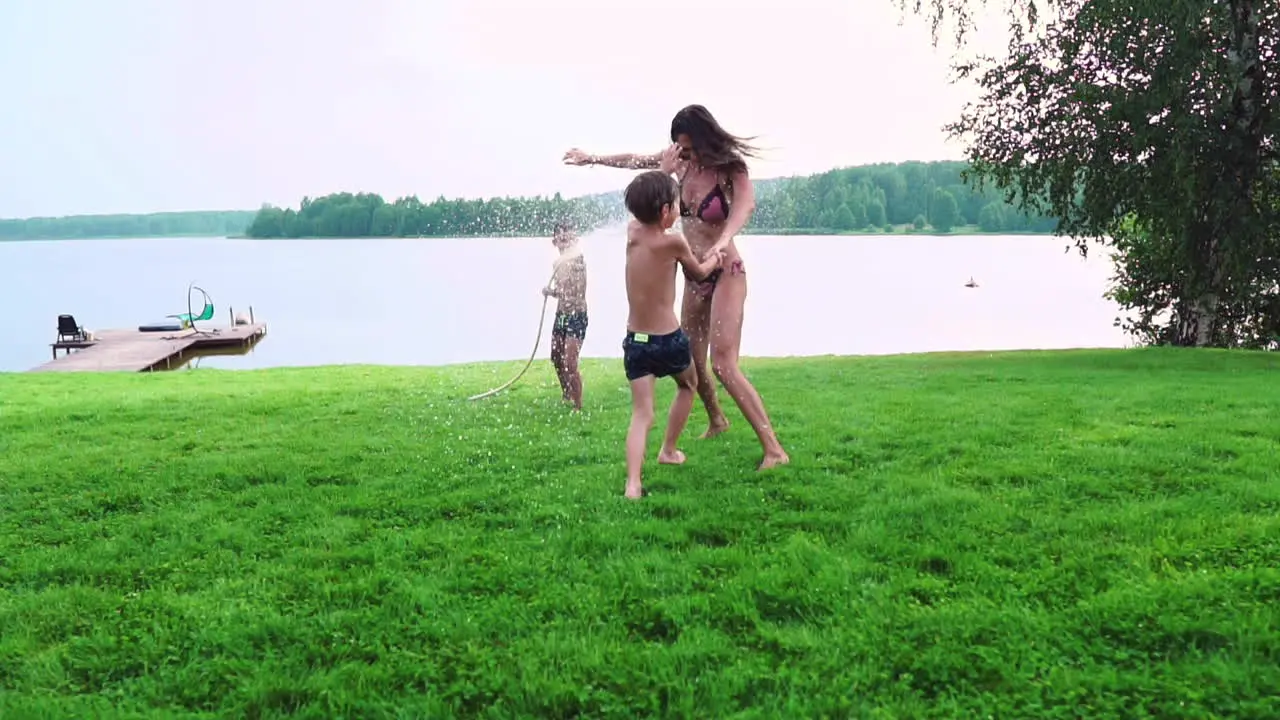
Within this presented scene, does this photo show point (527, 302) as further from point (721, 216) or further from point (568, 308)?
point (721, 216)

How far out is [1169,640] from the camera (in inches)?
121

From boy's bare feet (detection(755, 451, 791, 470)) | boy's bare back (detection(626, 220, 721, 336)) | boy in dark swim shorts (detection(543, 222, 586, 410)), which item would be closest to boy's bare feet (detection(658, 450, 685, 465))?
boy's bare feet (detection(755, 451, 791, 470))

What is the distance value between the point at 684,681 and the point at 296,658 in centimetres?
139

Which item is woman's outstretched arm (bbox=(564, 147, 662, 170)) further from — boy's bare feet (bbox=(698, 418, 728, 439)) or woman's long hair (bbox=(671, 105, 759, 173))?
boy's bare feet (bbox=(698, 418, 728, 439))

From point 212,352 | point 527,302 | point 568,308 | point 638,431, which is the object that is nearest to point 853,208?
point 527,302

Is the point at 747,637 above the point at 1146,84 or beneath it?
beneath

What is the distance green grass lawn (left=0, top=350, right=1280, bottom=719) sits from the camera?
2.91 metres

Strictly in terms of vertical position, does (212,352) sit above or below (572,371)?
below

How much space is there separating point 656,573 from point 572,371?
5.04 m

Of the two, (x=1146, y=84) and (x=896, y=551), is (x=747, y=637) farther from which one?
(x=1146, y=84)

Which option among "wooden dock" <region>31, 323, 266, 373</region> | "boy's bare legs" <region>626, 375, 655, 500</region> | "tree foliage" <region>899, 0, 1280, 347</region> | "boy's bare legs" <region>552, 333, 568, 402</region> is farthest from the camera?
"wooden dock" <region>31, 323, 266, 373</region>

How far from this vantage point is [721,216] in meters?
5.80

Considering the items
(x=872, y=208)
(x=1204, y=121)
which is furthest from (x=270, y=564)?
(x=872, y=208)

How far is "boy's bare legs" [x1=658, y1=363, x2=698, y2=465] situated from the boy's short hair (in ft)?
3.36
